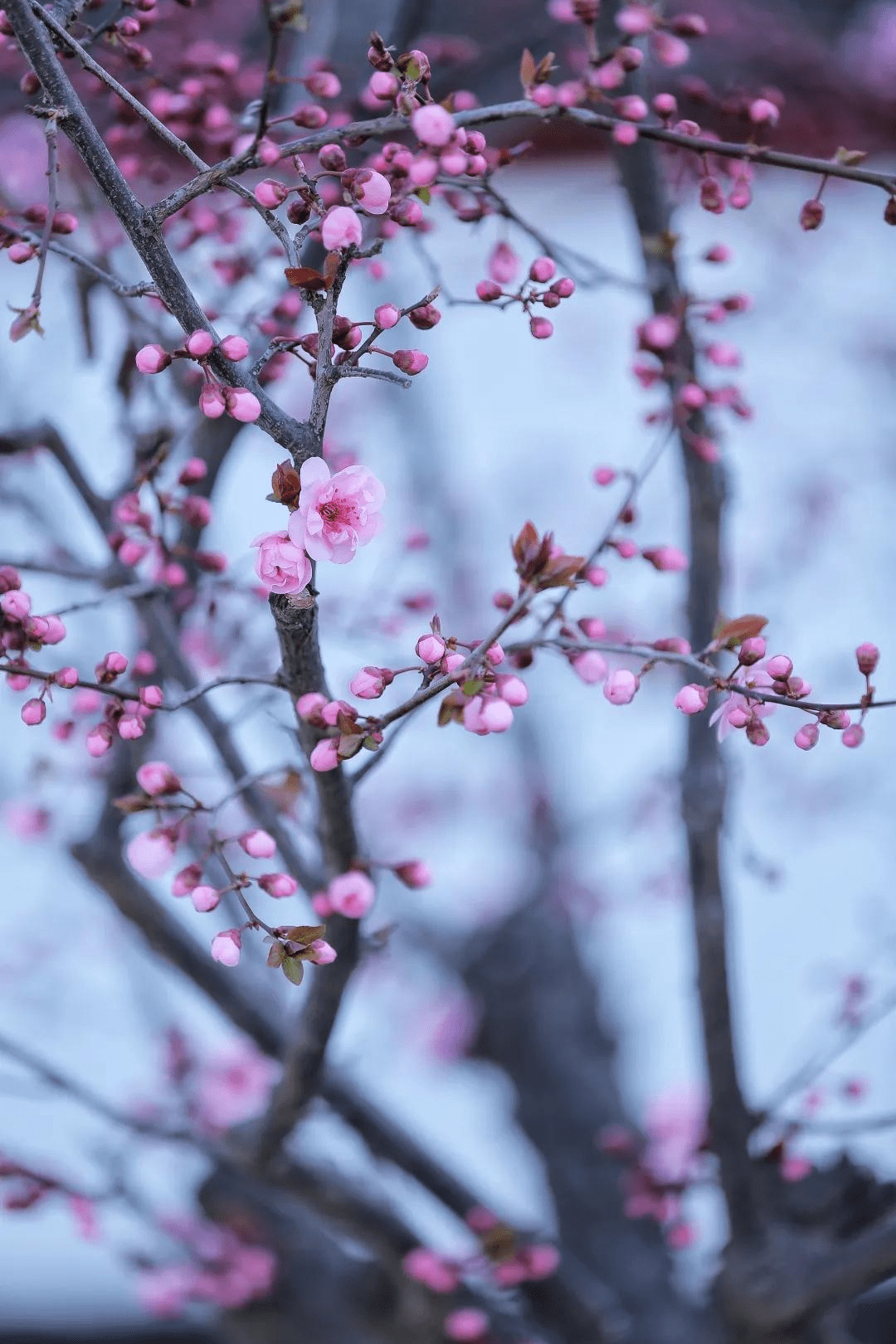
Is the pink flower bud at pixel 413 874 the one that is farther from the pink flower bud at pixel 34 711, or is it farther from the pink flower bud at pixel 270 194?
the pink flower bud at pixel 270 194

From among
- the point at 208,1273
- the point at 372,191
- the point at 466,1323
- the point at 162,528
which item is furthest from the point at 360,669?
the point at 208,1273

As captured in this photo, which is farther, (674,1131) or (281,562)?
(674,1131)

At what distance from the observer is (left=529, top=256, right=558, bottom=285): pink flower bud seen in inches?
29.2

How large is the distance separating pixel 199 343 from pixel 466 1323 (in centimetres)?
137

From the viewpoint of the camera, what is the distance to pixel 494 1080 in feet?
7.64

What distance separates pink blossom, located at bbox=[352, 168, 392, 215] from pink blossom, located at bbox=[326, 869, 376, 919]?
1.53ft

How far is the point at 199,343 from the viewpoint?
557 millimetres

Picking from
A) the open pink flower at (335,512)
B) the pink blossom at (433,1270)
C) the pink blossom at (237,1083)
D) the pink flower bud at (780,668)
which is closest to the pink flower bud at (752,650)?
the pink flower bud at (780,668)

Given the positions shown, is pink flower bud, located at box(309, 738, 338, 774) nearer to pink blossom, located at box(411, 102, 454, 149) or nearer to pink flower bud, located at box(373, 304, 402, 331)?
pink flower bud, located at box(373, 304, 402, 331)

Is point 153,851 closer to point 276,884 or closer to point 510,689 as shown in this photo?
point 276,884

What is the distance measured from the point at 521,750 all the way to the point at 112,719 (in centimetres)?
162

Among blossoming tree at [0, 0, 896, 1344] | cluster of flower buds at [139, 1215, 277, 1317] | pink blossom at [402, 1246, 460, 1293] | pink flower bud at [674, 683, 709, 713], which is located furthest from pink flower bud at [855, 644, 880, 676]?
cluster of flower buds at [139, 1215, 277, 1317]

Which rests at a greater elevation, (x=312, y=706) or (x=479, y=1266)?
(x=312, y=706)

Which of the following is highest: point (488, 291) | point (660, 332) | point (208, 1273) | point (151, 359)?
point (660, 332)
